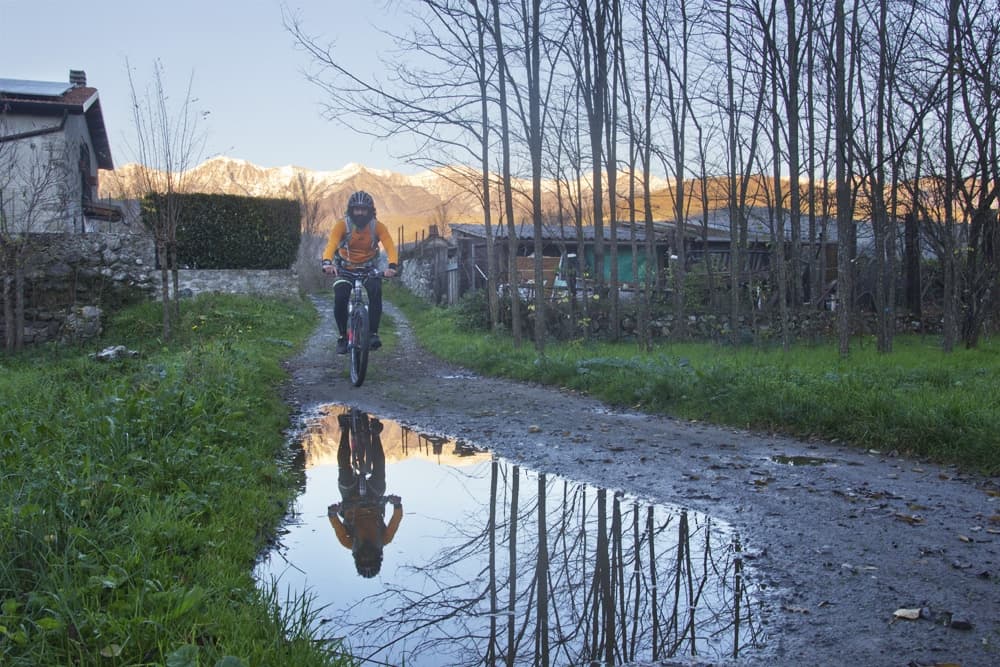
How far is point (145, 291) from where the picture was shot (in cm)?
1873

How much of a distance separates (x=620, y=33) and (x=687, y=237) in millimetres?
14894

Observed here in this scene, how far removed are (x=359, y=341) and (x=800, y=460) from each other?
17.5ft

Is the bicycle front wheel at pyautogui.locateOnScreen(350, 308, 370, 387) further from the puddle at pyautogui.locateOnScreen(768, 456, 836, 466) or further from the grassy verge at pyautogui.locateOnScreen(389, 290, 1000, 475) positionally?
the puddle at pyautogui.locateOnScreen(768, 456, 836, 466)

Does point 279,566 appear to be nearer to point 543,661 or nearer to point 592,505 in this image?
point 543,661

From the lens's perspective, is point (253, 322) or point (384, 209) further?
point (384, 209)

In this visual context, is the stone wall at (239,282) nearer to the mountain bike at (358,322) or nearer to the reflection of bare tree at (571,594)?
the mountain bike at (358,322)

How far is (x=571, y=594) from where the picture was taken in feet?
10.3

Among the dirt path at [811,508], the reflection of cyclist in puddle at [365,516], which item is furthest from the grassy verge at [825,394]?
the reflection of cyclist in puddle at [365,516]

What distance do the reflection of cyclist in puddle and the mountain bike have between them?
3561mm

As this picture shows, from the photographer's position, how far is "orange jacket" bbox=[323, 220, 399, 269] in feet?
31.2

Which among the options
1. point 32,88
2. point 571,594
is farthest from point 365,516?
point 32,88

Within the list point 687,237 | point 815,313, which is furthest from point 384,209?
point 815,313

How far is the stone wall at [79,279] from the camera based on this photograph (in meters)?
17.0

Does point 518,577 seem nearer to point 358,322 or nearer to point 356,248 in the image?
point 358,322
